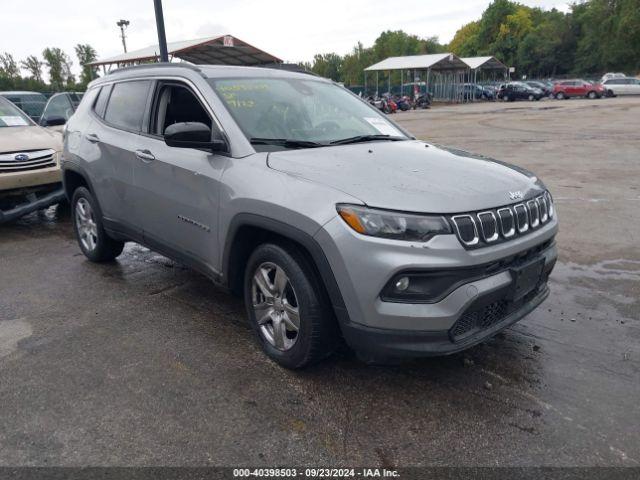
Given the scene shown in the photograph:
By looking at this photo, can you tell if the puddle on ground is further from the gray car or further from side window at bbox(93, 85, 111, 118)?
side window at bbox(93, 85, 111, 118)

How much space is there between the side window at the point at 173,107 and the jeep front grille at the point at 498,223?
210 centimetres

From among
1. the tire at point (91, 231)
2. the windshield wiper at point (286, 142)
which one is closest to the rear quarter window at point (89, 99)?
the tire at point (91, 231)

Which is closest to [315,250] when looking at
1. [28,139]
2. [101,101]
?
[101,101]

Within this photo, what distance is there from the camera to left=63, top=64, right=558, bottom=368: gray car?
2627 millimetres

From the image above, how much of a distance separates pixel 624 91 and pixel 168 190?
47.3 meters

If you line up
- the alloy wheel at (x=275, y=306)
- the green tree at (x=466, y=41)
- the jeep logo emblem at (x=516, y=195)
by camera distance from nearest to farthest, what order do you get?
the jeep logo emblem at (x=516, y=195)
the alloy wheel at (x=275, y=306)
the green tree at (x=466, y=41)

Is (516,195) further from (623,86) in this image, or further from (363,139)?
(623,86)

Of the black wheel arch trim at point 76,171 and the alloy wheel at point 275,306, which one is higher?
the black wheel arch trim at point 76,171

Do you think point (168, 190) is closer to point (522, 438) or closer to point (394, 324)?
point (394, 324)

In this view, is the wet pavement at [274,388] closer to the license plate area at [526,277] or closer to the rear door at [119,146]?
the license plate area at [526,277]

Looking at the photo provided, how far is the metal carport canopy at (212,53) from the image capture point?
853 inches

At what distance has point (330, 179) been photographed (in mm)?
2883

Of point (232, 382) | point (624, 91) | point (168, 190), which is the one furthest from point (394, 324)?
point (624, 91)

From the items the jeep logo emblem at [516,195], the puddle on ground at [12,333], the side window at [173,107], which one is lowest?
the puddle on ground at [12,333]
